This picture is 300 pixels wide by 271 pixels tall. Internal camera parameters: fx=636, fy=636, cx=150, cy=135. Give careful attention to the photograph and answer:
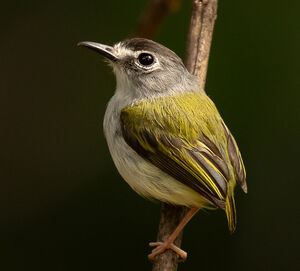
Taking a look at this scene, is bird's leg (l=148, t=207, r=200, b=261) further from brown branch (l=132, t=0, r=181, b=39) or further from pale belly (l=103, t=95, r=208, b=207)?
brown branch (l=132, t=0, r=181, b=39)

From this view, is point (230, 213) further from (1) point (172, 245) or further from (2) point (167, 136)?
(2) point (167, 136)

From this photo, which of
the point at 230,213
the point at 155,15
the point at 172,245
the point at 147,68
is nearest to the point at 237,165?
the point at 230,213

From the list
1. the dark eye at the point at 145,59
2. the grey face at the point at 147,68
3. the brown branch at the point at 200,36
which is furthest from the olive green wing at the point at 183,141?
the brown branch at the point at 200,36

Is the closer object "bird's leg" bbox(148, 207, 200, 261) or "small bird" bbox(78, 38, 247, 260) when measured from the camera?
"small bird" bbox(78, 38, 247, 260)

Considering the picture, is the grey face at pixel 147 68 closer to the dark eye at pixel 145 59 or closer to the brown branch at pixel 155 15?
the dark eye at pixel 145 59

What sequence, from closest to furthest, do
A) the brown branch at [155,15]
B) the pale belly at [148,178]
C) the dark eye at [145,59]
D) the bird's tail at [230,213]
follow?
the bird's tail at [230,213]
the pale belly at [148,178]
the dark eye at [145,59]
the brown branch at [155,15]

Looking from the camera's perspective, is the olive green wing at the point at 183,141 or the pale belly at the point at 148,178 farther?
the pale belly at the point at 148,178

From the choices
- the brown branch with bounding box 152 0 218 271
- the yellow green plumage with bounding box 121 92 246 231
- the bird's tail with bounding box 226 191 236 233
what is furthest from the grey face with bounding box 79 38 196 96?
the bird's tail with bounding box 226 191 236 233

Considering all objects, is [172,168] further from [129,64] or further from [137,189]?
[129,64]
